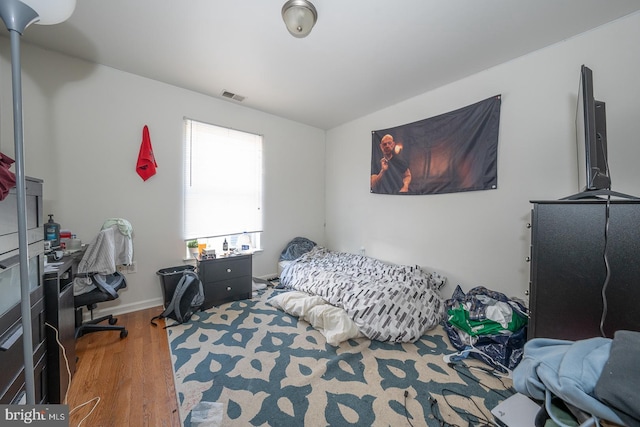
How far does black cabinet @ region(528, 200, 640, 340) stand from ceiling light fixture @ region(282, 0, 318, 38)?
190 centimetres

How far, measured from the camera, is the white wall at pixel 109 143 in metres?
2.07

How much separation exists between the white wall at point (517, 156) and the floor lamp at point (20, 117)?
3.04 m

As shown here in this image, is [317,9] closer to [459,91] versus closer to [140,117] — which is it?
[459,91]

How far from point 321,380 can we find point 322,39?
2579 mm

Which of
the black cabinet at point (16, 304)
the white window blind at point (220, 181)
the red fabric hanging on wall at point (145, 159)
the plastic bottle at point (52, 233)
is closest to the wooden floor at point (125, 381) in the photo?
the black cabinet at point (16, 304)

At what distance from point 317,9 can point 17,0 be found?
4.85 feet

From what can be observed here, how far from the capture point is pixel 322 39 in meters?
1.89

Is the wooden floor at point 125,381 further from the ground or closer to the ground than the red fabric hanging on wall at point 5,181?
closer to the ground

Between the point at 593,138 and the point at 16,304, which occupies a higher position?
the point at 593,138

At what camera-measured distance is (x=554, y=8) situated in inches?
62.3

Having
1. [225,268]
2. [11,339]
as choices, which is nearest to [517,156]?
[225,268]

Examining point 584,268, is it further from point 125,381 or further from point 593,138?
point 125,381

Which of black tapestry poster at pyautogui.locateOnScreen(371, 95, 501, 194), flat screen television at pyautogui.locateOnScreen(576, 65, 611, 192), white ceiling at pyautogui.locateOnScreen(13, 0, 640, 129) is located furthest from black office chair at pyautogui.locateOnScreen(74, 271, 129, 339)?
flat screen television at pyautogui.locateOnScreen(576, 65, 611, 192)

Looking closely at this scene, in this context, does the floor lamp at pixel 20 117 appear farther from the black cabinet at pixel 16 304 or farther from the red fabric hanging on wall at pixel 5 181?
the red fabric hanging on wall at pixel 5 181
